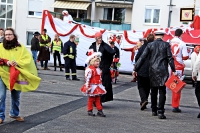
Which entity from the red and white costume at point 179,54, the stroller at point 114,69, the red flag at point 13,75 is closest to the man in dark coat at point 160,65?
the red and white costume at point 179,54

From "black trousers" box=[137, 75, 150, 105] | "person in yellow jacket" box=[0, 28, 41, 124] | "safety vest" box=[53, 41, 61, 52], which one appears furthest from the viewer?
"safety vest" box=[53, 41, 61, 52]

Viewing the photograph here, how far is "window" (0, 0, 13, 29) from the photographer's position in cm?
4069

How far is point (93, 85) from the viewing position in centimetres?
895

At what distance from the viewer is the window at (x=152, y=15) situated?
39.0m

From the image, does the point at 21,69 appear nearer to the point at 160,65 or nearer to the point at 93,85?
the point at 93,85

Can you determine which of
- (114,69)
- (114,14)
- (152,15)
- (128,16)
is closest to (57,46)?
(114,69)

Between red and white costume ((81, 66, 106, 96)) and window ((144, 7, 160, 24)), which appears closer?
red and white costume ((81, 66, 106, 96))

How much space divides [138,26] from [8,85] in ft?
107

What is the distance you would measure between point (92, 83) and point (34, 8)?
32.6m

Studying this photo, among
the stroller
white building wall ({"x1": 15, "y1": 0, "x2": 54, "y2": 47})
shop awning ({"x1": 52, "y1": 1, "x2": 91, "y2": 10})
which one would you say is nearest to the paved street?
the stroller

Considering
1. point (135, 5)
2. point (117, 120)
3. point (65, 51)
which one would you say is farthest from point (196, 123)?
point (135, 5)

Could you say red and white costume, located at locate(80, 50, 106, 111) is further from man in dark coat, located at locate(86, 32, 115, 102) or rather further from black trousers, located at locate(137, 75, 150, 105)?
black trousers, located at locate(137, 75, 150, 105)

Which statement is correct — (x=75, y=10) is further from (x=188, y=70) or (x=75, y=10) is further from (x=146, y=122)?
(x=146, y=122)

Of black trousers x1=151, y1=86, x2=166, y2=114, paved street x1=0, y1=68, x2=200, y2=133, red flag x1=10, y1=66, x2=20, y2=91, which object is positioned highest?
red flag x1=10, y1=66, x2=20, y2=91
